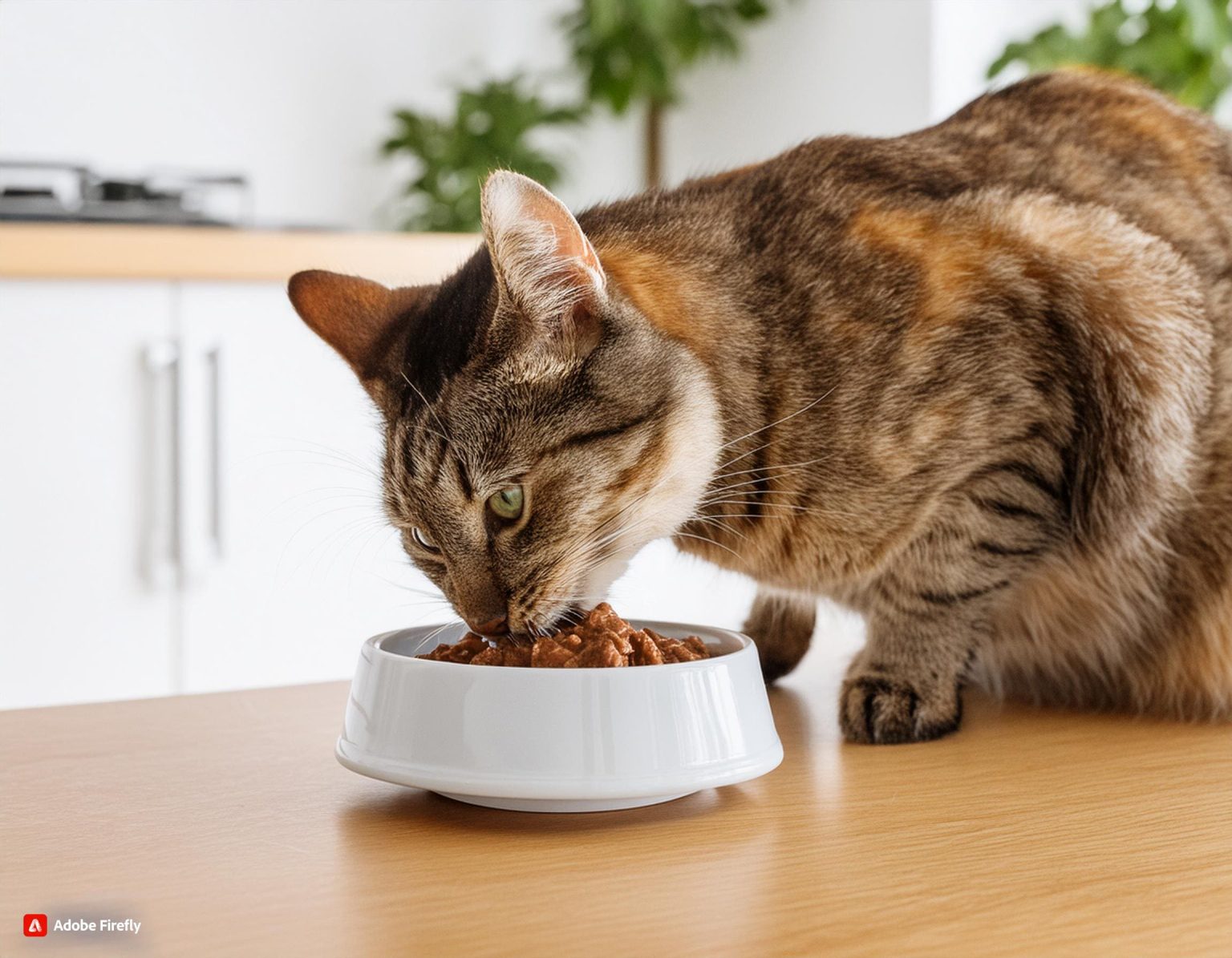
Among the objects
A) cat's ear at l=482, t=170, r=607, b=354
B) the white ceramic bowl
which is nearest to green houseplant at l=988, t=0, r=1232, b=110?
cat's ear at l=482, t=170, r=607, b=354

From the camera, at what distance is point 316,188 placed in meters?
3.38

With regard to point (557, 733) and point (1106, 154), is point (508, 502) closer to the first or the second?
point (557, 733)

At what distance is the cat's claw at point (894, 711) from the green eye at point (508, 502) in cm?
32

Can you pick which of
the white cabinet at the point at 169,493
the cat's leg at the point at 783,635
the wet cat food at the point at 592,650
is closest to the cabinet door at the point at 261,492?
the white cabinet at the point at 169,493

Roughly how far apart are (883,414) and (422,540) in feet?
1.30

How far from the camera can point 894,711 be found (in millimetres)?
1094

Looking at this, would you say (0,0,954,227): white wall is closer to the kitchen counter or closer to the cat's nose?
the kitchen counter

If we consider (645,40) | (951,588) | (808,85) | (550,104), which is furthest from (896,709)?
(550,104)

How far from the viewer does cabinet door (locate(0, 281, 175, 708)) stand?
2.27 m

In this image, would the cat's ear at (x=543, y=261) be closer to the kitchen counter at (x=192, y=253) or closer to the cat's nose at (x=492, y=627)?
the cat's nose at (x=492, y=627)

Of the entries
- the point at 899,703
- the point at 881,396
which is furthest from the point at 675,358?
the point at 899,703

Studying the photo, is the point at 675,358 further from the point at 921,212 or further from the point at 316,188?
the point at 316,188

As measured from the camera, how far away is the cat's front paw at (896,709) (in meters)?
1.09

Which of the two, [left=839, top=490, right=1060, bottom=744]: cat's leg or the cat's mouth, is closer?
the cat's mouth
